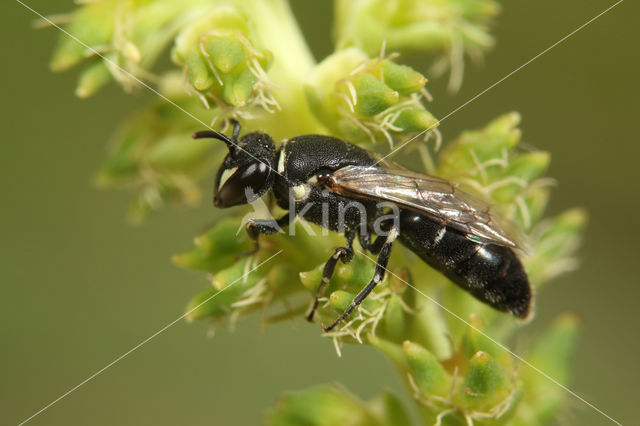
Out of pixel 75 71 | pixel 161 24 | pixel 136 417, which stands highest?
pixel 161 24

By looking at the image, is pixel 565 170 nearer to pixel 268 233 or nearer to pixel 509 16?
pixel 509 16

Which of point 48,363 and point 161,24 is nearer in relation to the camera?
point 161,24

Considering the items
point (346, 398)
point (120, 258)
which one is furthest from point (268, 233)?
point (120, 258)

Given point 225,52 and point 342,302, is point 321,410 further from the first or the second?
point 225,52

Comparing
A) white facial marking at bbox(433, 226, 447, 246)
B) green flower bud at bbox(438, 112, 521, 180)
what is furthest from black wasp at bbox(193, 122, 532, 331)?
green flower bud at bbox(438, 112, 521, 180)

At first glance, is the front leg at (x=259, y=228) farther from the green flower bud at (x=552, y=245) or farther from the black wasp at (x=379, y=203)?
the green flower bud at (x=552, y=245)
